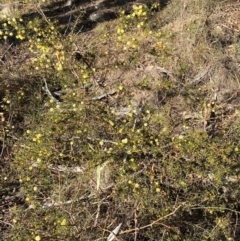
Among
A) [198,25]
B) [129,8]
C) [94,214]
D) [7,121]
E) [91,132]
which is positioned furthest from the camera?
[129,8]

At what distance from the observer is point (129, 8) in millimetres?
5941

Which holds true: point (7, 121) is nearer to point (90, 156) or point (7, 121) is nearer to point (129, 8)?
point (90, 156)

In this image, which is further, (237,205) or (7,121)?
(7,121)

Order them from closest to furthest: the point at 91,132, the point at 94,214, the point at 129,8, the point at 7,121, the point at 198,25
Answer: the point at 94,214, the point at 91,132, the point at 7,121, the point at 198,25, the point at 129,8

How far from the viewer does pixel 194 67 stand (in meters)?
5.28

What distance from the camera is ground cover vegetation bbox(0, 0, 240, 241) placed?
421 centimetres

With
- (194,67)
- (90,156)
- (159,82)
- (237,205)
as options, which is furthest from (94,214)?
(194,67)

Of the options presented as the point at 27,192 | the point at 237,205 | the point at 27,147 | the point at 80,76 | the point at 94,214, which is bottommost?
the point at 237,205

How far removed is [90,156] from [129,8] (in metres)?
2.54

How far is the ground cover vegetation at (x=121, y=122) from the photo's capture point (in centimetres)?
421

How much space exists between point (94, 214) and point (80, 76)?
182cm

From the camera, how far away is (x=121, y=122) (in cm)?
480

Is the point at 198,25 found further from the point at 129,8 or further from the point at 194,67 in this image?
the point at 129,8

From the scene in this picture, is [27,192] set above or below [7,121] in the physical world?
below
